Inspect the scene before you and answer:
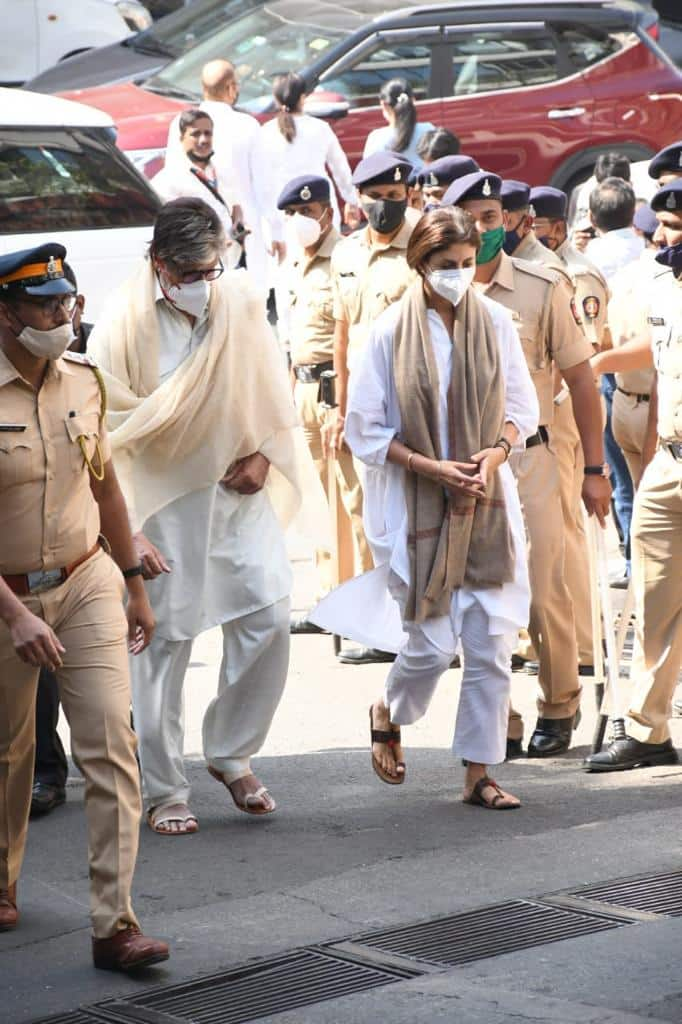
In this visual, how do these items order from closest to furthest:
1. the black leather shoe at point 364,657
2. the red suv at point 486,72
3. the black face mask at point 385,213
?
the black face mask at point 385,213 < the black leather shoe at point 364,657 < the red suv at point 486,72

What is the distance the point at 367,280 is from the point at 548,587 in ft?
6.16

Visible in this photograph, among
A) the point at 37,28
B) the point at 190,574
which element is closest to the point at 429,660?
the point at 190,574

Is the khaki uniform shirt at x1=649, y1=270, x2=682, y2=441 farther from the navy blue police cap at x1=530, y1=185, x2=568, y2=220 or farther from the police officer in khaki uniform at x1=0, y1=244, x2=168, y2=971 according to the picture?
the navy blue police cap at x1=530, y1=185, x2=568, y2=220

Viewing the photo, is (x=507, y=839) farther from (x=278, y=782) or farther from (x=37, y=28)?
(x=37, y=28)

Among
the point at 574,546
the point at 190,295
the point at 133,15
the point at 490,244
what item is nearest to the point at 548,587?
the point at 574,546

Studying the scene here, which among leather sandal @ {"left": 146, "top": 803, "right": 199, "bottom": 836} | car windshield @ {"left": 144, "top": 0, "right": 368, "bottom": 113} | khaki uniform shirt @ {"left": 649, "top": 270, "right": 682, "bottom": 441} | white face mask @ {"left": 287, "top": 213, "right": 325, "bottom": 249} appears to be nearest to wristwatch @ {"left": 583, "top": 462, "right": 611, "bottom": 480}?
khaki uniform shirt @ {"left": 649, "top": 270, "right": 682, "bottom": 441}

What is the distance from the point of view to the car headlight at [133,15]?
61.7ft

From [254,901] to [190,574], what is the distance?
1.20m

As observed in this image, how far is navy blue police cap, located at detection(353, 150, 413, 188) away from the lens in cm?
828

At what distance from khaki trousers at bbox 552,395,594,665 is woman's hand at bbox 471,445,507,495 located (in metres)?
1.69

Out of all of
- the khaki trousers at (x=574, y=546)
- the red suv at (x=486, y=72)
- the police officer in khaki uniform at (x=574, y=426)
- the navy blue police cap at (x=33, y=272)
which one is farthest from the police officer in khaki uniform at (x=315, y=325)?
the red suv at (x=486, y=72)

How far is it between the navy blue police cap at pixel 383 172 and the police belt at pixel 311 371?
3.89ft

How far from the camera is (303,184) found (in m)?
9.29

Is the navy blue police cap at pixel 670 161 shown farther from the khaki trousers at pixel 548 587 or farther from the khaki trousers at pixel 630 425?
the khaki trousers at pixel 630 425
